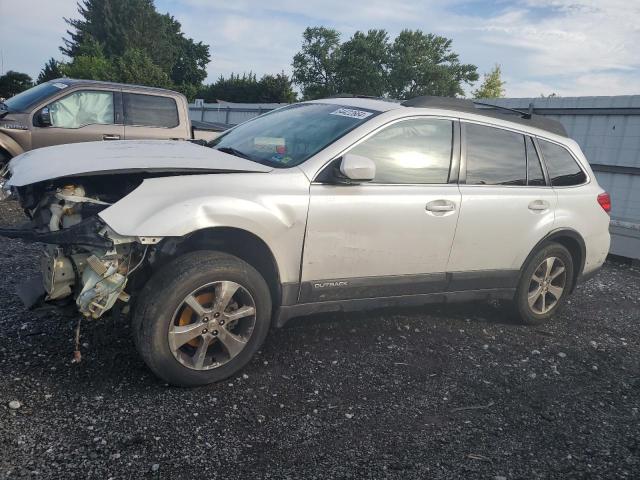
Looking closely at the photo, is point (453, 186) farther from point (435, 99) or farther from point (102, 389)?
point (102, 389)

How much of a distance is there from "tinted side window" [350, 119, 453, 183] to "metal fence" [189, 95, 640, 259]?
4.73 meters

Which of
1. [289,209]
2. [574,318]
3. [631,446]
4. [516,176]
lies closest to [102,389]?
[289,209]

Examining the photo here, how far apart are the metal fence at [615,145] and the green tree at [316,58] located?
5583 centimetres

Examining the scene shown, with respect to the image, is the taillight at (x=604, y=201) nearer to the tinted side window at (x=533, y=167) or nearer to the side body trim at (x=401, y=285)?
the tinted side window at (x=533, y=167)

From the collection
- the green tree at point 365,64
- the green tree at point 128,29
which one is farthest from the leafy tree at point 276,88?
the green tree at point 128,29

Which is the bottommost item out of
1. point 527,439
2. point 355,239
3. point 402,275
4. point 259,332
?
point 527,439

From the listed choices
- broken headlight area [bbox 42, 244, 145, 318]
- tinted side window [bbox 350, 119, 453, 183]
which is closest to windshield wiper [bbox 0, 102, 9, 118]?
broken headlight area [bbox 42, 244, 145, 318]

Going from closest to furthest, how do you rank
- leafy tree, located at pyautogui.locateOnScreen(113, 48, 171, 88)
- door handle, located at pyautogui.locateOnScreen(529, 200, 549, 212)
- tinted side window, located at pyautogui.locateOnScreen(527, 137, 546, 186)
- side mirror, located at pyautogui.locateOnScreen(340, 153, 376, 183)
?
side mirror, located at pyautogui.locateOnScreen(340, 153, 376, 183) < door handle, located at pyautogui.locateOnScreen(529, 200, 549, 212) < tinted side window, located at pyautogui.locateOnScreen(527, 137, 546, 186) < leafy tree, located at pyautogui.locateOnScreen(113, 48, 171, 88)

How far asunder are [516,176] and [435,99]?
97 cm

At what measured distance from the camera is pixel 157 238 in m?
2.77

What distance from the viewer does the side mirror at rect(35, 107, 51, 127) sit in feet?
23.7

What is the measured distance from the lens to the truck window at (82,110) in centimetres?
745

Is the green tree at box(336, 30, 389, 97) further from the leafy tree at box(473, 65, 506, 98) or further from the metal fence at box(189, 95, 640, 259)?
the metal fence at box(189, 95, 640, 259)

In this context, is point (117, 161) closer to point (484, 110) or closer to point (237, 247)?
point (237, 247)
